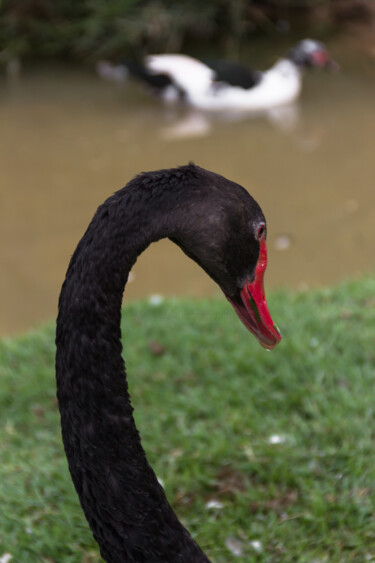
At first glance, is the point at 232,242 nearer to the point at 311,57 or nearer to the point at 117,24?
the point at 311,57

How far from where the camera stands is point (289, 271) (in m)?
4.66

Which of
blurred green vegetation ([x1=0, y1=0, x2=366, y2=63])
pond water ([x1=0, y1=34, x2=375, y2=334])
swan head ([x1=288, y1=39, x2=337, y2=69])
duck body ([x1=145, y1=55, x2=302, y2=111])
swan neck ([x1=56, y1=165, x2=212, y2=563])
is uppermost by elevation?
blurred green vegetation ([x1=0, y1=0, x2=366, y2=63])

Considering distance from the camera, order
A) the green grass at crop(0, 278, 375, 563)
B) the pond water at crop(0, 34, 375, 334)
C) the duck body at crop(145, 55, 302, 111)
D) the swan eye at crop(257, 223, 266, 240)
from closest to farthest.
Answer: the swan eye at crop(257, 223, 266, 240), the green grass at crop(0, 278, 375, 563), the pond water at crop(0, 34, 375, 334), the duck body at crop(145, 55, 302, 111)

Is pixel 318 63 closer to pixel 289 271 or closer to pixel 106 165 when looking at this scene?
pixel 106 165

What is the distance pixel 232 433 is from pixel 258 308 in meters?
1.21

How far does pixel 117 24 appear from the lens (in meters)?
8.05

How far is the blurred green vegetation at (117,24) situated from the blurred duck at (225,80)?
1.84 feet

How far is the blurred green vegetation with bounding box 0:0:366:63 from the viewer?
7961 mm

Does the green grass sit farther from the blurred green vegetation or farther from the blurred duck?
the blurred green vegetation

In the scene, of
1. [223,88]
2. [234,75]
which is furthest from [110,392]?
[234,75]

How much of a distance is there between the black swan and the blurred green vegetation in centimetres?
659

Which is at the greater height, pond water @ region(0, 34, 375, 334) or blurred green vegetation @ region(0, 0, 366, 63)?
blurred green vegetation @ region(0, 0, 366, 63)

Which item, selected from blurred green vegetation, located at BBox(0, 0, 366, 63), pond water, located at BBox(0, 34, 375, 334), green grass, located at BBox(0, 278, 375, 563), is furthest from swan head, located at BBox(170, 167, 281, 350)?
blurred green vegetation, located at BBox(0, 0, 366, 63)

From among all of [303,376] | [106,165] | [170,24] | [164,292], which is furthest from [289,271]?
[170,24]
